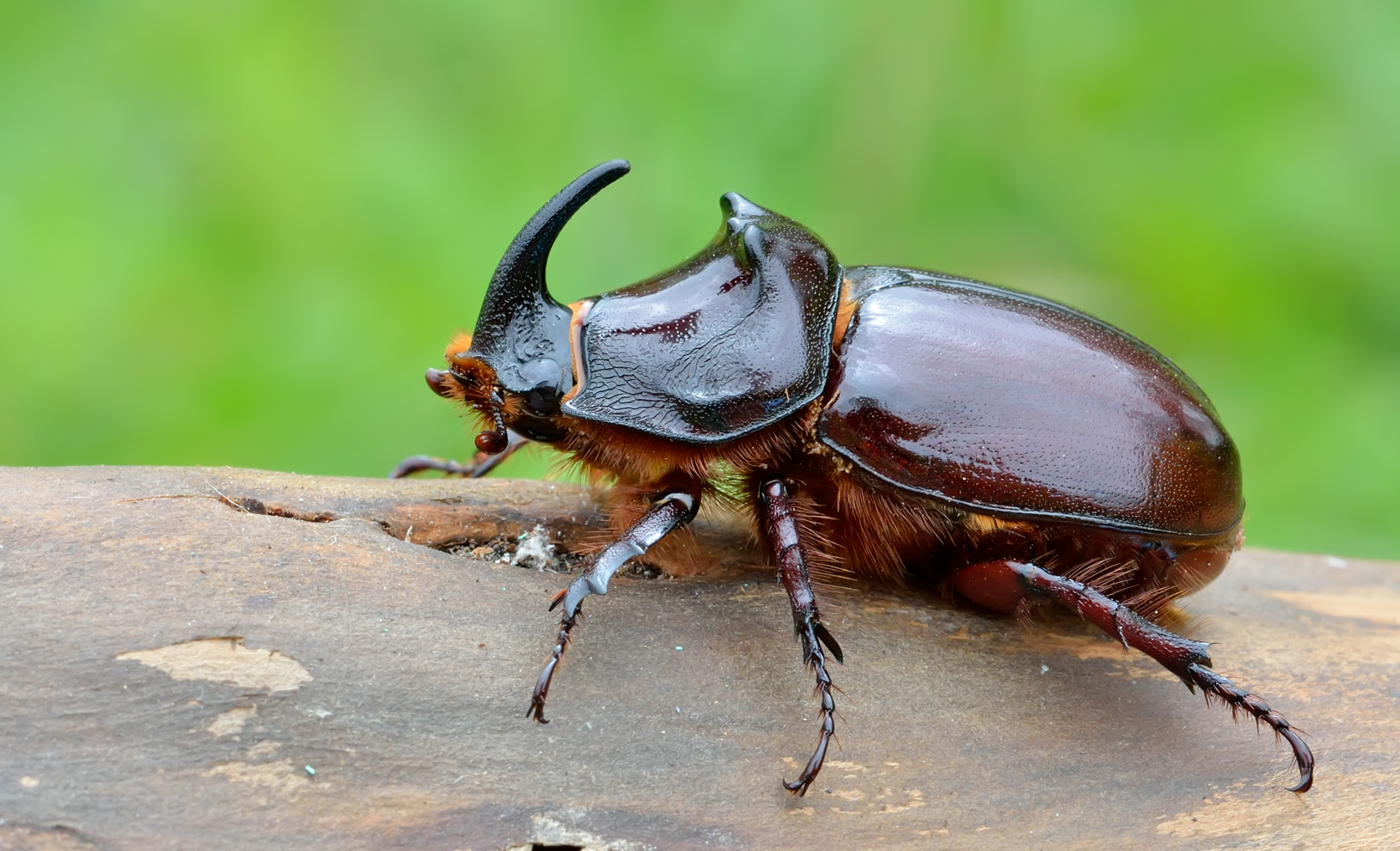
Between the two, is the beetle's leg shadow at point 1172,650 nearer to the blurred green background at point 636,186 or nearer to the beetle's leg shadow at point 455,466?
the beetle's leg shadow at point 455,466

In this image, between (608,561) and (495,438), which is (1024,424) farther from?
(495,438)

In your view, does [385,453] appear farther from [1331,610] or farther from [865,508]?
[1331,610]

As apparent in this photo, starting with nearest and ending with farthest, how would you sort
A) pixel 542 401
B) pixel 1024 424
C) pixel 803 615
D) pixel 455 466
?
pixel 803 615, pixel 1024 424, pixel 542 401, pixel 455 466

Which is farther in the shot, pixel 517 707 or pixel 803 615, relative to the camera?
pixel 803 615

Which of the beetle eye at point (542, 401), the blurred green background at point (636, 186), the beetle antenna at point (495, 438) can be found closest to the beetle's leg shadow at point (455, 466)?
the beetle antenna at point (495, 438)

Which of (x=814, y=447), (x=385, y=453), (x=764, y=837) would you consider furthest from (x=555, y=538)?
(x=385, y=453)

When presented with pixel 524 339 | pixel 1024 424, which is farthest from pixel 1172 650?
pixel 524 339
